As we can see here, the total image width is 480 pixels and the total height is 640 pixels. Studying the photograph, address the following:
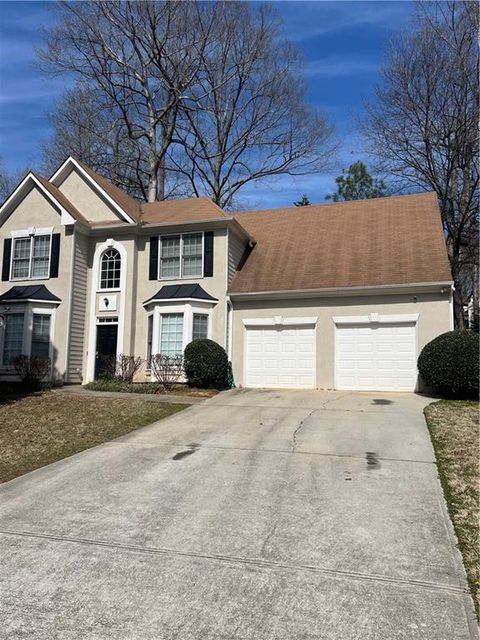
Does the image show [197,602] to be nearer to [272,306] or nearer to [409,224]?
[272,306]

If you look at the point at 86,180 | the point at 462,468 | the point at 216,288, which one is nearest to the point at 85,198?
the point at 86,180

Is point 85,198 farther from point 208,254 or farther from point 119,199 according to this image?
point 208,254

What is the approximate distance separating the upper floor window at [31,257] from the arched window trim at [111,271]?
5.96ft

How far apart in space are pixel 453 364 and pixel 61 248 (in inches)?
513

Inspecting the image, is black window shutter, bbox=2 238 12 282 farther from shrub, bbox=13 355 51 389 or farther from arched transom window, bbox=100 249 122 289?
shrub, bbox=13 355 51 389

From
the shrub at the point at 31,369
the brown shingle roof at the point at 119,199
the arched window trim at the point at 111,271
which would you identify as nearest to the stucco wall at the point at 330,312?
the arched window trim at the point at 111,271

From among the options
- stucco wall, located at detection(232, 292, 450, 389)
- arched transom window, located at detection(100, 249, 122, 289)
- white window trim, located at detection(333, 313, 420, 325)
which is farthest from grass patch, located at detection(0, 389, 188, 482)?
white window trim, located at detection(333, 313, 420, 325)

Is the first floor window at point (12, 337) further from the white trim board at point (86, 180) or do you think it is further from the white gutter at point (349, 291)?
the white gutter at point (349, 291)

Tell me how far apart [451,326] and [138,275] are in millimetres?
10388

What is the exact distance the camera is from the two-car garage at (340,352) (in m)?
15.7

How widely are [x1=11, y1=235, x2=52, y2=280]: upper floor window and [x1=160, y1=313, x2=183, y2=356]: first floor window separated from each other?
4698 millimetres

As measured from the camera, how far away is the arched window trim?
18.4 meters

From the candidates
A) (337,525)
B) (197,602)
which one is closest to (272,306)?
(337,525)

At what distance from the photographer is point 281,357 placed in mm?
16984
